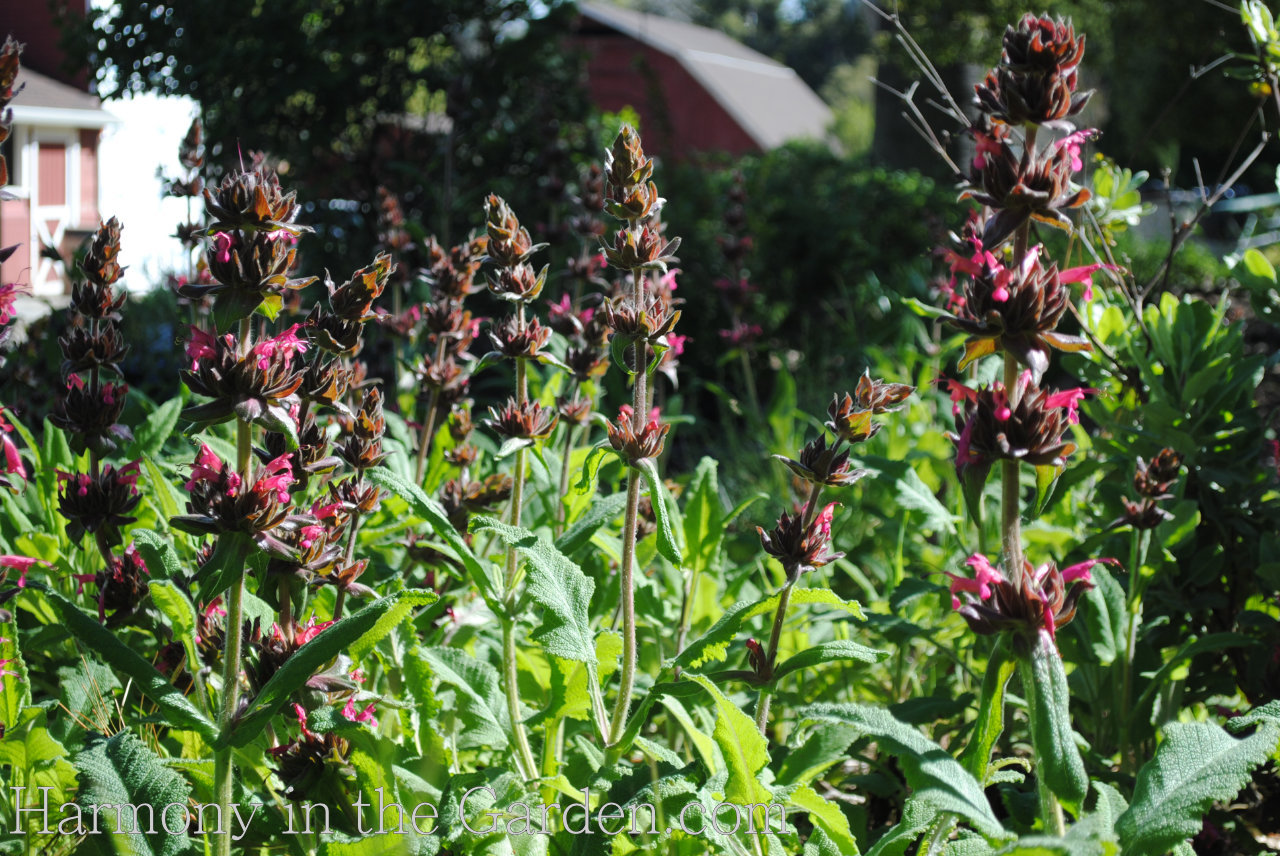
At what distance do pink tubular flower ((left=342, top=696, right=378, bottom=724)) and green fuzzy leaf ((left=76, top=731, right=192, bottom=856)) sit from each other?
231 mm

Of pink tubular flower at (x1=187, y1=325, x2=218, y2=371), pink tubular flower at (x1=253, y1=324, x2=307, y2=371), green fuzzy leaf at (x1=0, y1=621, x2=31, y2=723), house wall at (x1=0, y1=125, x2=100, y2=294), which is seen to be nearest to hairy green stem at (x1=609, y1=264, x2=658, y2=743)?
pink tubular flower at (x1=253, y1=324, x2=307, y2=371)

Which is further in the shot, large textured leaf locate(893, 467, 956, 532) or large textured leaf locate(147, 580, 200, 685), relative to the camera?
large textured leaf locate(893, 467, 956, 532)

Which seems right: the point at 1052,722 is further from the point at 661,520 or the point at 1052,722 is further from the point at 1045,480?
the point at 661,520

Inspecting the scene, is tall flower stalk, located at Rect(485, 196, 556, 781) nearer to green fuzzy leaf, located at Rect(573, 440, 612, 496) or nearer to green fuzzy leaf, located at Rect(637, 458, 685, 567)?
green fuzzy leaf, located at Rect(573, 440, 612, 496)

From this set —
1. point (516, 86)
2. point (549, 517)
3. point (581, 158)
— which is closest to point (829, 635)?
point (549, 517)

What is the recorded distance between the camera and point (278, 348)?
1425mm

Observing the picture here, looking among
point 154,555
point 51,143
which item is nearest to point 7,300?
point 154,555

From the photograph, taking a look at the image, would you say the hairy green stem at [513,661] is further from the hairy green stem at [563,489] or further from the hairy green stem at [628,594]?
the hairy green stem at [563,489]

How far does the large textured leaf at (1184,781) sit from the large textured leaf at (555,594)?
0.81 meters

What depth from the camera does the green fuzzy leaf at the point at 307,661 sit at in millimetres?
1395

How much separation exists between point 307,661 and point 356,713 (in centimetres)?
38

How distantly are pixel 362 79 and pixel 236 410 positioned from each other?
560cm

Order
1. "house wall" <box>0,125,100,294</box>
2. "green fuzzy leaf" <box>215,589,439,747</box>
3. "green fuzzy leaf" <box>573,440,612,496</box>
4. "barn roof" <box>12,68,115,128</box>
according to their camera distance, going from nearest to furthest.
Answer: "green fuzzy leaf" <box>215,589,439,747</box> → "green fuzzy leaf" <box>573,440,612,496</box> → "barn roof" <box>12,68,115,128</box> → "house wall" <box>0,125,100,294</box>

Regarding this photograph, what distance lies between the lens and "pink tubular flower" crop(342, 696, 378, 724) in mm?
1644
